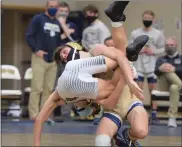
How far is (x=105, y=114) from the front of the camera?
624 cm

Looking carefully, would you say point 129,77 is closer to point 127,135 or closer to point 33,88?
point 127,135

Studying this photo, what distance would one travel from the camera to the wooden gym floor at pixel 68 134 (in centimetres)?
879

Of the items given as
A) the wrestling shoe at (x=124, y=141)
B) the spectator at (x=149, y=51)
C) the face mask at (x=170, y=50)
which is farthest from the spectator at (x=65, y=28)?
the wrestling shoe at (x=124, y=141)

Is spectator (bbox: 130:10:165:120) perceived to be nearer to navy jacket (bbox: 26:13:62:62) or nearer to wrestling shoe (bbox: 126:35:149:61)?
navy jacket (bbox: 26:13:62:62)

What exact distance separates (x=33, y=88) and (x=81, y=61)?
4869 mm

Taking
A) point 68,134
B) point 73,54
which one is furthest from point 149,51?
point 73,54

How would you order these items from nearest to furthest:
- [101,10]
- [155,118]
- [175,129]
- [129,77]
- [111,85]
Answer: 1. [129,77]
2. [111,85]
3. [175,129]
4. [155,118]
5. [101,10]

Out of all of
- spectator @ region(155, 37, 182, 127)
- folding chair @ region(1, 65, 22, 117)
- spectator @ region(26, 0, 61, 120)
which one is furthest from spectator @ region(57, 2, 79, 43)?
spectator @ region(155, 37, 182, 127)

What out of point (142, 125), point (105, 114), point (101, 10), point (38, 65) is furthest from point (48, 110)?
point (101, 10)

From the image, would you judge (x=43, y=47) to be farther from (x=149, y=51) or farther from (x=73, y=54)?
(x=73, y=54)

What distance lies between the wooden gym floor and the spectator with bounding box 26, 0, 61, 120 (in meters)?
0.63

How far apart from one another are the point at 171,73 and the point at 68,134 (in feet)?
7.42

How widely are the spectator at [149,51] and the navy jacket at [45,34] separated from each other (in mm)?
1342

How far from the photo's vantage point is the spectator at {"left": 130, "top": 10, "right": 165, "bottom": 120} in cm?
1062
